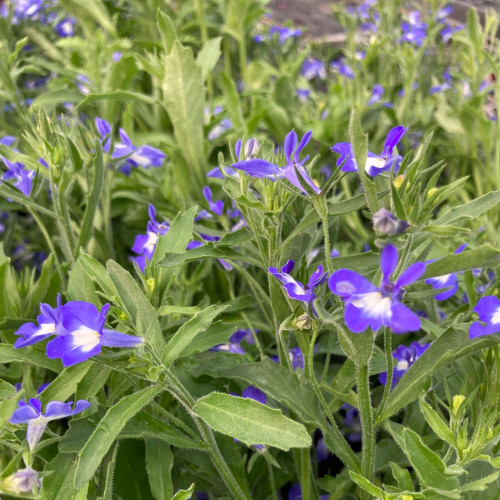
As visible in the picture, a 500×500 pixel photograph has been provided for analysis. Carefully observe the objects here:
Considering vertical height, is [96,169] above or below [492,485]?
above

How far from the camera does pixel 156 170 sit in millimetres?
1644

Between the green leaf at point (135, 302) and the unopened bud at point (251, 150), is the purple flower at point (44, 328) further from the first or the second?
the unopened bud at point (251, 150)

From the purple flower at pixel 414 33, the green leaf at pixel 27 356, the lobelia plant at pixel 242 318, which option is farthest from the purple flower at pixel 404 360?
the purple flower at pixel 414 33

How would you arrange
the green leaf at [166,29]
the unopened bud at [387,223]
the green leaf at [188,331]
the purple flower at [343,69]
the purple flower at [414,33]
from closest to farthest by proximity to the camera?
the unopened bud at [387,223] < the green leaf at [188,331] < the green leaf at [166,29] < the purple flower at [414,33] < the purple flower at [343,69]

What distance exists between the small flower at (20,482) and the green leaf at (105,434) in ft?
0.17

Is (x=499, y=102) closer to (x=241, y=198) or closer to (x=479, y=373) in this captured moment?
(x=479, y=373)

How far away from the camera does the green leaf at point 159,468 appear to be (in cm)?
84

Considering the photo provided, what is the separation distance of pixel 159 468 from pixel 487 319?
1.70 ft

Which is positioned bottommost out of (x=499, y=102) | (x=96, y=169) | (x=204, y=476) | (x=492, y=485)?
(x=204, y=476)

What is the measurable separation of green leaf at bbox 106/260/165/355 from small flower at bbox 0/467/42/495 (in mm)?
205

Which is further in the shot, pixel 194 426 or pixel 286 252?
pixel 194 426

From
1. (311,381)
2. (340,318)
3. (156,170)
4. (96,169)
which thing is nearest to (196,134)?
(156,170)

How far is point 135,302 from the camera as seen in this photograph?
31.5 inches

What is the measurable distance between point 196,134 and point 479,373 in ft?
3.02
